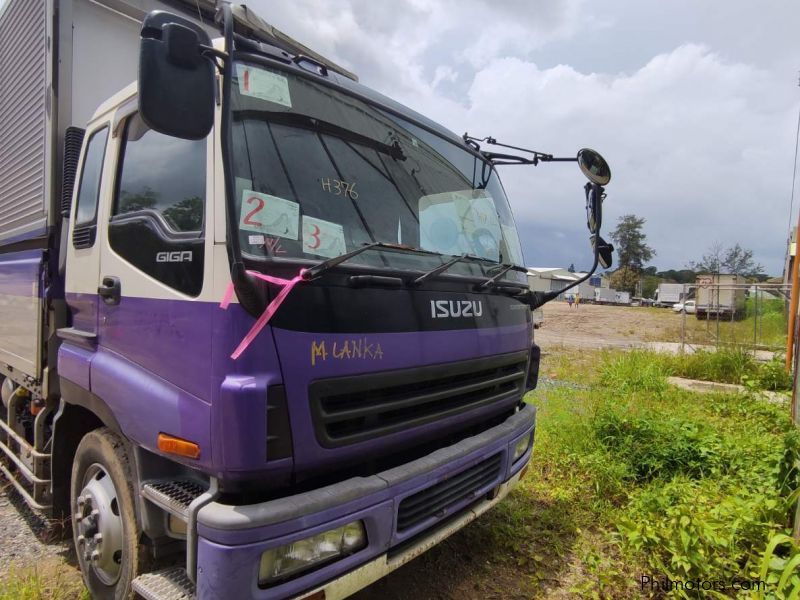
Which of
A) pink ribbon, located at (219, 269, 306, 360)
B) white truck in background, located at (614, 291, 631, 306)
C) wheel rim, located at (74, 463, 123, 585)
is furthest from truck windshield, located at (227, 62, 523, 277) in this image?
white truck in background, located at (614, 291, 631, 306)

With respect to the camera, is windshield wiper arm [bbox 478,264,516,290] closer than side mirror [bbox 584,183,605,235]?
Yes

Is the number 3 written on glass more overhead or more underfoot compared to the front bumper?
more overhead

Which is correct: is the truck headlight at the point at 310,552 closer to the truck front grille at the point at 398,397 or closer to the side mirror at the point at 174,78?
the truck front grille at the point at 398,397

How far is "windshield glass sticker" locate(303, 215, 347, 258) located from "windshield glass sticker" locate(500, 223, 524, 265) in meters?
1.38

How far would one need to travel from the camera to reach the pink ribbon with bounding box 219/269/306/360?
1.70m

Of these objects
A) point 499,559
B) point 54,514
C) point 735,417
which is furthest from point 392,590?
point 735,417

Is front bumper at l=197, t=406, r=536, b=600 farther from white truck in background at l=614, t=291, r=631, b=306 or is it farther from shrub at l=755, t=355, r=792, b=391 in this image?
white truck in background at l=614, t=291, r=631, b=306

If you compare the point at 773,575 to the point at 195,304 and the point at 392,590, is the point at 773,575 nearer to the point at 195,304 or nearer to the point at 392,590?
the point at 392,590

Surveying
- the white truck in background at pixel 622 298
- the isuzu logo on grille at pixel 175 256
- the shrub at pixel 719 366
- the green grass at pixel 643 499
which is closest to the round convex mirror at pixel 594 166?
the green grass at pixel 643 499

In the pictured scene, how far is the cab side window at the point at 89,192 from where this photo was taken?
2611 mm

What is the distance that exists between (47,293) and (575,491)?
4.00 m

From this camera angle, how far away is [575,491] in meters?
4.02

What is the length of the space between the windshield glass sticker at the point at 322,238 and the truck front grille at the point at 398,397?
520 millimetres

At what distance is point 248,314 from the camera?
174cm
